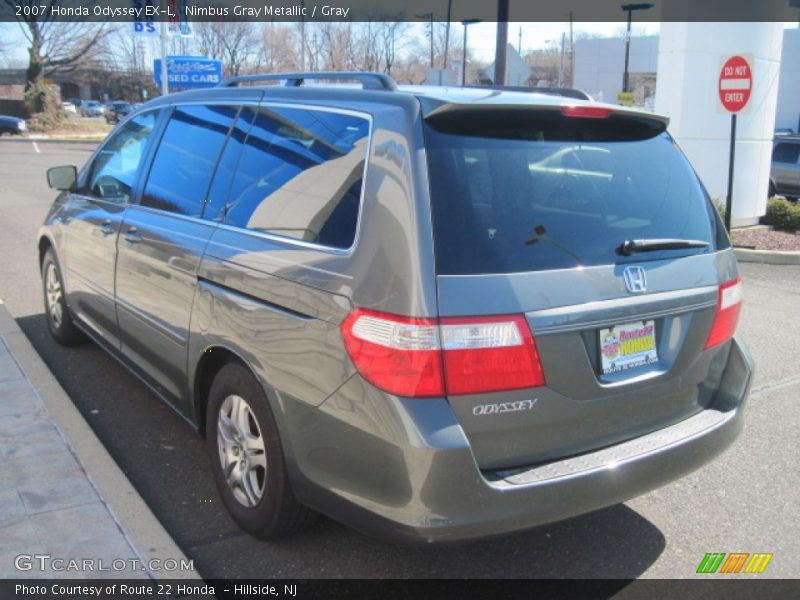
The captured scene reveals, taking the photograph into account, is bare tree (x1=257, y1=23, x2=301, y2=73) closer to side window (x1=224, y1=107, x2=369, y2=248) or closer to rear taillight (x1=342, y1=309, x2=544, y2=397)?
side window (x1=224, y1=107, x2=369, y2=248)

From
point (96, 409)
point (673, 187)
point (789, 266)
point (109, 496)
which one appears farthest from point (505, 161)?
point (789, 266)

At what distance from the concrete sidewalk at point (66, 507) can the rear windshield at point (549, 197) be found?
1.72 metres

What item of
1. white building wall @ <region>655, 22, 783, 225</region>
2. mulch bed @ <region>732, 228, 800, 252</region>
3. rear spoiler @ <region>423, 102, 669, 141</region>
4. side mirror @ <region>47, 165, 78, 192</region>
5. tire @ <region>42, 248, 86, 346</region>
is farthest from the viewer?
white building wall @ <region>655, 22, 783, 225</region>

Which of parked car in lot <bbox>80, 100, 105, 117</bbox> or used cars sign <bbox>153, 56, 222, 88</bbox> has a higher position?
used cars sign <bbox>153, 56, 222, 88</bbox>

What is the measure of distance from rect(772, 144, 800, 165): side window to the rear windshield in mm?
17001

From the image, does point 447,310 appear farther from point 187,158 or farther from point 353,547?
point 187,158

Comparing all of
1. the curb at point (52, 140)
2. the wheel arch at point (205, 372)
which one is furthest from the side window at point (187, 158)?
the curb at point (52, 140)

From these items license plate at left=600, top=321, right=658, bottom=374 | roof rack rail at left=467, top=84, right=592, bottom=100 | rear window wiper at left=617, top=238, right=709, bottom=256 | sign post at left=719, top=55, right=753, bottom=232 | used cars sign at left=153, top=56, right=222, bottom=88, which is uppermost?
used cars sign at left=153, top=56, right=222, bottom=88

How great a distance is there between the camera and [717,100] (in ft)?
41.1

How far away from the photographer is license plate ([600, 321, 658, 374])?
2781mm

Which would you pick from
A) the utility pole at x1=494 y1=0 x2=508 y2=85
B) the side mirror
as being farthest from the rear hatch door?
the utility pole at x1=494 y1=0 x2=508 y2=85

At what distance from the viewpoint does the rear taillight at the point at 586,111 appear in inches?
115

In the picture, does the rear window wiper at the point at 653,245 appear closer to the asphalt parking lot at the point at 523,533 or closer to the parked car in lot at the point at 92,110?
the asphalt parking lot at the point at 523,533

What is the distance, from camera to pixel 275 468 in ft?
9.93
